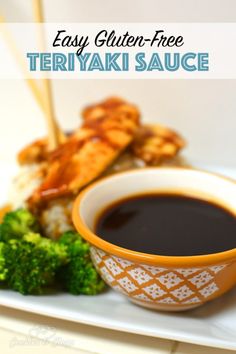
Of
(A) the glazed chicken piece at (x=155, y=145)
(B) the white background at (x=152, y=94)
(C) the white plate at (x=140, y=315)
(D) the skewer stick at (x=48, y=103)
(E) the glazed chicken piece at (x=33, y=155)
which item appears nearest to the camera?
(C) the white plate at (x=140, y=315)

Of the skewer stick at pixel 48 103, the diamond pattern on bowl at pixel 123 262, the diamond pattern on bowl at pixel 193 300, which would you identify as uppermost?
the skewer stick at pixel 48 103

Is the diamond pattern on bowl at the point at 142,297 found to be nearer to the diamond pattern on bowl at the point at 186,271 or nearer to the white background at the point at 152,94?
the diamond pattern on bowl at the point at 186,271

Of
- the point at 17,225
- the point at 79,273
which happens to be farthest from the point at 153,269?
the point at 17,225

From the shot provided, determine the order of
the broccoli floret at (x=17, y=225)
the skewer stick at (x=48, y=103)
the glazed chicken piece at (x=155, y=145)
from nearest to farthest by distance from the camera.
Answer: the broccoli floret at (x=17, y=225)
the skewer stick at (x=48, y=103)
the glazed chicken piece at (x=155, y=145)

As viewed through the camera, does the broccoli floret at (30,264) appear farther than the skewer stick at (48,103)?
No

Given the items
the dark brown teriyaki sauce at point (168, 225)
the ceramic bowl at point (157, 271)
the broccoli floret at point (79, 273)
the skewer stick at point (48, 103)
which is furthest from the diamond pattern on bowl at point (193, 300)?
the skewer stick at point (48, 103)

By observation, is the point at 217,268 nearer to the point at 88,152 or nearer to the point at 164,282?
the point at 164,282
